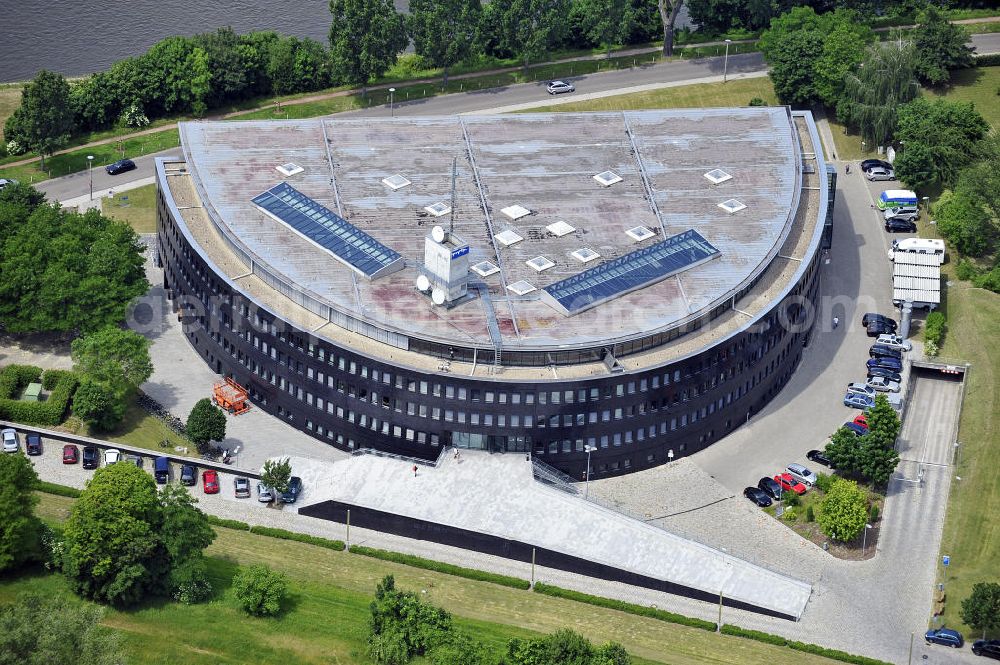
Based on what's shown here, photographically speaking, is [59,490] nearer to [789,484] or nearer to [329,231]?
[329,231]

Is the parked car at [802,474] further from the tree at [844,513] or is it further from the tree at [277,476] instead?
the tree at [277,476]

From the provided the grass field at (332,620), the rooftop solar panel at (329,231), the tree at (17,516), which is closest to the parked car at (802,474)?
the grass field at (332,620)

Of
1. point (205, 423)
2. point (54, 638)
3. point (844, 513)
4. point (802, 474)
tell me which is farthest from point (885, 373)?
point (54, 638)

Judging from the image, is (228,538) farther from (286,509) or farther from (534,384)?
(534,384)

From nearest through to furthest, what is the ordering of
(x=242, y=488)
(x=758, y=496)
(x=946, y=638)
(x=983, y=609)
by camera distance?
(x=983, y=609)
(x=946, y=638)
(x=242, y=488)
(x=758, y=496)

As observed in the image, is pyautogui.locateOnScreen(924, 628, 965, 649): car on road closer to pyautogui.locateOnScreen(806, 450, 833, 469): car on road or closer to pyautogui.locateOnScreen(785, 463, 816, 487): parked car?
pyautogui.locateOnScreen(785, 463, 816, 487): parked car

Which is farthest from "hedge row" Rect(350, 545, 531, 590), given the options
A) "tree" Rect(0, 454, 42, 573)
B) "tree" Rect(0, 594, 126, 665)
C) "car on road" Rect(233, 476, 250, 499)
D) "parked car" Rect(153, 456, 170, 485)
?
"tree" Rect(0, 454, 42, 573)

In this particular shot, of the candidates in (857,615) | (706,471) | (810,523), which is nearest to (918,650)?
(857,615)
